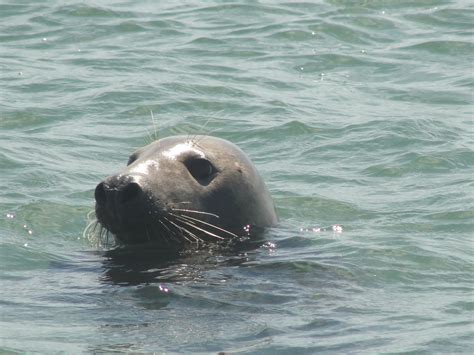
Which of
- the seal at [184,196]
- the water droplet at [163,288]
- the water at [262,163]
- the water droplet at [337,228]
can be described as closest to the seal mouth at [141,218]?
the seal at [184,196]

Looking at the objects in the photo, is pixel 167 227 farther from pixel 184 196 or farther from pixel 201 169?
pixel 201 169

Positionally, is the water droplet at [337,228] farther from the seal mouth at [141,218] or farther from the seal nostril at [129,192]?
the seal nostril at [129,192]

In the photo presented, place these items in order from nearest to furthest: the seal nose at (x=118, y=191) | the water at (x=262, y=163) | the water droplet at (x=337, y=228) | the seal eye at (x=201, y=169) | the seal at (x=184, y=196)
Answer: the water at (x=262, y=163) → the seal nose at (x=118, y=191) → the seal at (x=184, y=196) → the seal eye at (x=201, y=169) → the water droplet at (x=337, y=228)

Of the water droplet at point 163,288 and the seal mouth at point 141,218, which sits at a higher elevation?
the seal mouth at point 141,218

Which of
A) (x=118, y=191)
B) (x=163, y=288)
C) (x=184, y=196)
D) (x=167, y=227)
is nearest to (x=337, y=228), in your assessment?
(x=184, y=196)

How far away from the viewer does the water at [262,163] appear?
7184 millimetres

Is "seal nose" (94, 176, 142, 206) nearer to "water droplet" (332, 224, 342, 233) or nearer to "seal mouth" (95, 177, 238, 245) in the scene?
"seal mouth" (95, 177, 238, 245)

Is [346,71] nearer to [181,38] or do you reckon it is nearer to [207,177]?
[181,38]

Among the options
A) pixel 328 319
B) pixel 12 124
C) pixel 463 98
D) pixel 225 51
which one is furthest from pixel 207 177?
pixel 225 51

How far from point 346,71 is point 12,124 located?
4.80m

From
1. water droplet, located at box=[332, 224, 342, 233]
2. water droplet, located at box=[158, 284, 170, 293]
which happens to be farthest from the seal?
water droplet, located at box=[158, 284, 170, 293]

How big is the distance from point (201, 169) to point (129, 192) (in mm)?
1024

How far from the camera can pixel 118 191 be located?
8.39 metres

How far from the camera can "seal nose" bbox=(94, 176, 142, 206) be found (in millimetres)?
8391
